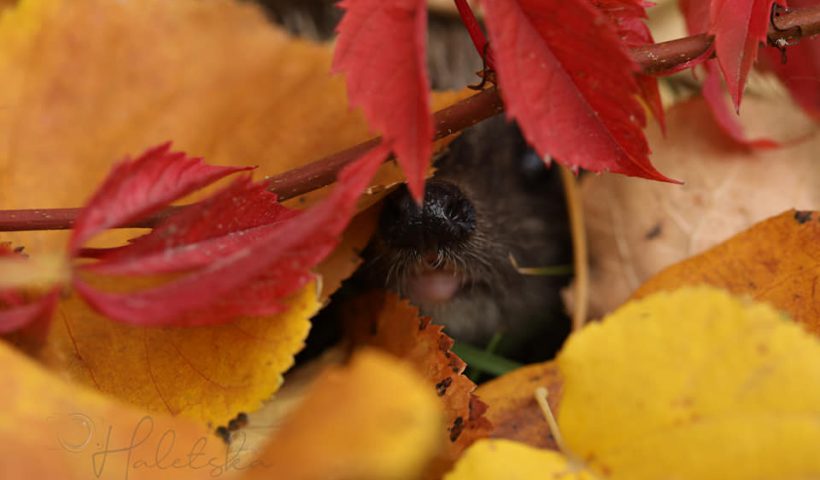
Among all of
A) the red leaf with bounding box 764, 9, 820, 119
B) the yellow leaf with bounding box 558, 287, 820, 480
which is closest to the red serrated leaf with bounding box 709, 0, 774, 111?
the yellow leaf with bounding box 558, 287, 820, 480

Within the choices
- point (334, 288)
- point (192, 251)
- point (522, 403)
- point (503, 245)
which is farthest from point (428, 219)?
point (503, 245)

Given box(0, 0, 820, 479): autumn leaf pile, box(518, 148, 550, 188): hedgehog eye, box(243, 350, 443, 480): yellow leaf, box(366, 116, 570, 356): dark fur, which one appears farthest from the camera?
box(518, 148, 550, 188): hedgehog eye

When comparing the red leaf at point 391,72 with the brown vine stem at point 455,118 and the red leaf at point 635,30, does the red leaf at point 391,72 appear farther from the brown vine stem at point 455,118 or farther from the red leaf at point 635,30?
the red leaf at point 635,30

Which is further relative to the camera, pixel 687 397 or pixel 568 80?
pixel 568 80

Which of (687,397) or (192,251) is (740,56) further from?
(192,251)

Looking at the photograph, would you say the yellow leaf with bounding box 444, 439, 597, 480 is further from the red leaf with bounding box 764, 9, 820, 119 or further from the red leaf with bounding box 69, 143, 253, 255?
the red leaf with bounding box 764, 9, 820, 119

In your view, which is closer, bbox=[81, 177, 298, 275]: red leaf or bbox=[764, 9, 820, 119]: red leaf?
bbox=[81, 177, 298, 275]: red leaf

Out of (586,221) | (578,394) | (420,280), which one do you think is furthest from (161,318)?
(586,221)
